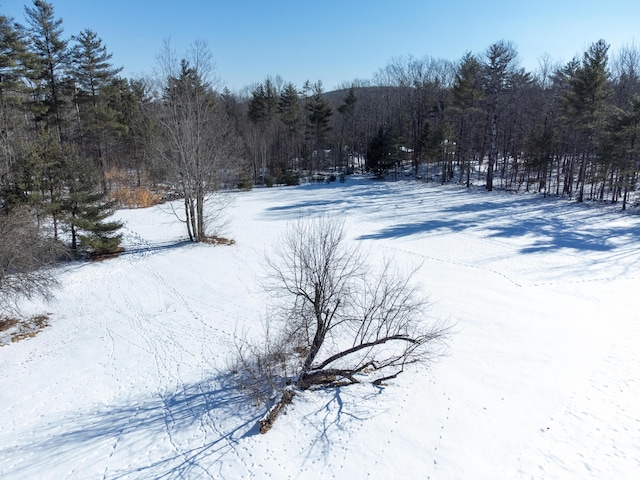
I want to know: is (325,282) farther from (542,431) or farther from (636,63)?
(636,63)

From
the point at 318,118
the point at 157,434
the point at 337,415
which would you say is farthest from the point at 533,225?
the point at 318,118

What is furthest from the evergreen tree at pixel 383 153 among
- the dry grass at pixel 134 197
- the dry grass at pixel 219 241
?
the dry grass at pixel 219 241

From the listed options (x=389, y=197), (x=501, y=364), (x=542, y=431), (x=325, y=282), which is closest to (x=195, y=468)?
(x=325, y=282)

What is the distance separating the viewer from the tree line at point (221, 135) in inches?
747

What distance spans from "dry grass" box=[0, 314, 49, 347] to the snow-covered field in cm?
34

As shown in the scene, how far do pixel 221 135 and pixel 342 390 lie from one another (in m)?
21.5

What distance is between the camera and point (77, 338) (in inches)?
493

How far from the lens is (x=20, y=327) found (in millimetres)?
12992

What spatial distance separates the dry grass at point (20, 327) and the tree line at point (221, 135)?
7.91 feet

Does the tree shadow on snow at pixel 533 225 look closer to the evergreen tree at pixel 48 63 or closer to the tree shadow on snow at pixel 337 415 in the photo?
the tree shadow on snow at pixel 337 415

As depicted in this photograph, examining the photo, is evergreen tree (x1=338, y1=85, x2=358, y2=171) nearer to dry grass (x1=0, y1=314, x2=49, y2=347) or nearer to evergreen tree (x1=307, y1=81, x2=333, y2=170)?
evergreen tree (x1=307, y1=81, x2=333, y2=170)

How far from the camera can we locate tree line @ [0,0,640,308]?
1898 centimetres

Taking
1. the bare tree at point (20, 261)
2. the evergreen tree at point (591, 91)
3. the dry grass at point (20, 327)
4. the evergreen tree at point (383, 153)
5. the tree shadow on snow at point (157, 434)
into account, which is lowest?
the tree shadow on snow at point (157, 434)

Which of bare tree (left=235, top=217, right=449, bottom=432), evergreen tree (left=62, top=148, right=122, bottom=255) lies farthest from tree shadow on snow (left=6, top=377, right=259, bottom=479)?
evergreen tree (left=62, top=148, right=122, bottom=255)
